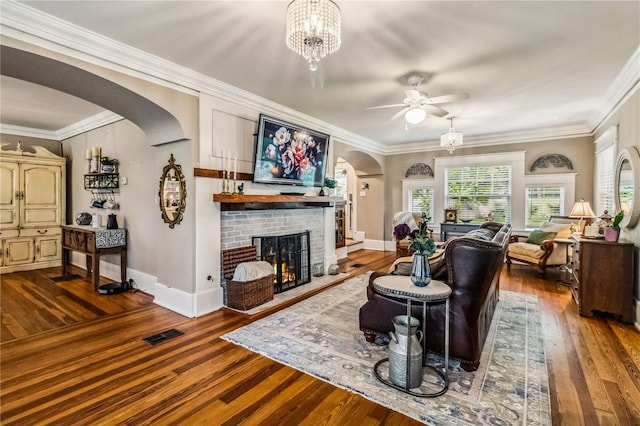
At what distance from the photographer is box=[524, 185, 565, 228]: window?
582 cm

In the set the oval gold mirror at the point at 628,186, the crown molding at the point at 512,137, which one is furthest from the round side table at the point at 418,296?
the crown molding at the point at 512,137

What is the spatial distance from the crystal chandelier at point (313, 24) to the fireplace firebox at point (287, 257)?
278 cm

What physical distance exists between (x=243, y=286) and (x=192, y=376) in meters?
1.34

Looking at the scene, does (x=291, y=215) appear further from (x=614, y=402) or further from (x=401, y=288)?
(x=614, y=402)

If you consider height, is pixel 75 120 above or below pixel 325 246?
above

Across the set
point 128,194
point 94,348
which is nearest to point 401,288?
point 94,348

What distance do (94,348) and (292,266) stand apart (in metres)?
2.50

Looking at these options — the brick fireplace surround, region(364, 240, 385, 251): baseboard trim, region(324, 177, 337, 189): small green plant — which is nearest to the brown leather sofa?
the brick fireplace surround

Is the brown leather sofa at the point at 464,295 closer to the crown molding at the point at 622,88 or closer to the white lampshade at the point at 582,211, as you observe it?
the crown molding at the point at 622,88

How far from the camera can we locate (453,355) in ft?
7.55

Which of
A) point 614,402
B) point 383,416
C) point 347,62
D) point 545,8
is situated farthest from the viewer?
point 347,62

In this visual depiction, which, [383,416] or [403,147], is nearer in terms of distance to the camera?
[383,416]

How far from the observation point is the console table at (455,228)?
→ 6.37 m

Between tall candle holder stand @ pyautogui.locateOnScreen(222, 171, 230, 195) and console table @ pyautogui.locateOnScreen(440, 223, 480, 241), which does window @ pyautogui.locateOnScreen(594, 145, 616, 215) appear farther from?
tall candle holder stand @ pyautogui.locateOnScreen(222, 171, 230, 195)
